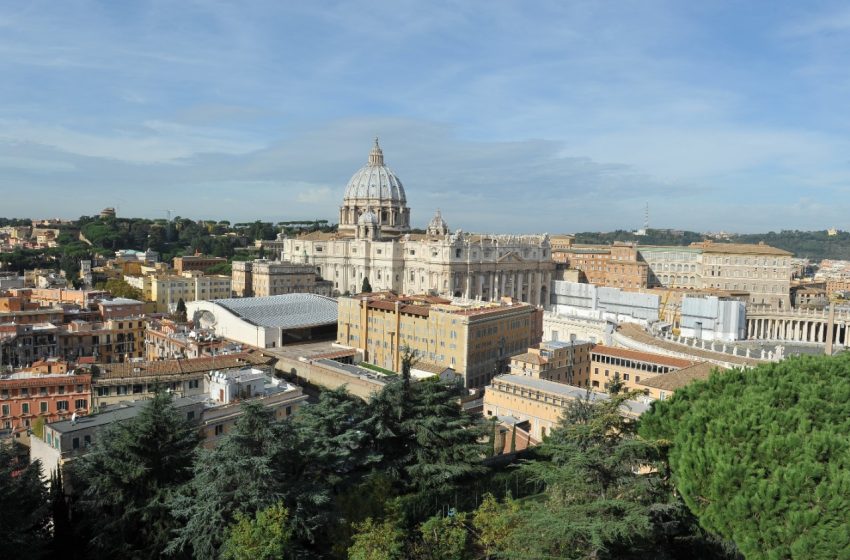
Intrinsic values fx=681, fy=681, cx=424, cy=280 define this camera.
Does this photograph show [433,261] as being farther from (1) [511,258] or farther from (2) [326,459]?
(2) [326,459]

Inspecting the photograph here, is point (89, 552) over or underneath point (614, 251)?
underneath

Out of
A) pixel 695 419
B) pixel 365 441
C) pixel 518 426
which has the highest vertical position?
pixel 695 419

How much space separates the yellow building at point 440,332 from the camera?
3023 cm

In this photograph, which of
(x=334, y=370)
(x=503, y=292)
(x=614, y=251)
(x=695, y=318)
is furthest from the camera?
(x=614, y=251)

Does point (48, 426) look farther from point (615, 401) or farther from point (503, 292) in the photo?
point (503, 292)

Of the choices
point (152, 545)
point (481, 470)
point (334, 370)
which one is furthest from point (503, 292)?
point (152, 545)

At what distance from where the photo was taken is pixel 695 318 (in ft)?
153

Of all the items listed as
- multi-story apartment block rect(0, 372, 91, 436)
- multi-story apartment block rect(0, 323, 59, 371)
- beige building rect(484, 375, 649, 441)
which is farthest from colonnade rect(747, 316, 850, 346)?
multi-story apartment block rect(0, 323, 59, 371)

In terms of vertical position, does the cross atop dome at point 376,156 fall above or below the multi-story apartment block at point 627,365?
above

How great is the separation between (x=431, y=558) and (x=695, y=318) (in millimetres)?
39638

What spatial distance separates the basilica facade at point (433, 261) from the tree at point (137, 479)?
129 ft

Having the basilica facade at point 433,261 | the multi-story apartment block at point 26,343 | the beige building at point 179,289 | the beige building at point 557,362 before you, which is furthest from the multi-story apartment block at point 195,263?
the beige building at point 557,362

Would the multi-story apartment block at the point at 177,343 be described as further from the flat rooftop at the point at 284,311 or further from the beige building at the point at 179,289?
the beige building at the point at 179,289

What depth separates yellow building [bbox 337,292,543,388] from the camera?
30225mm
